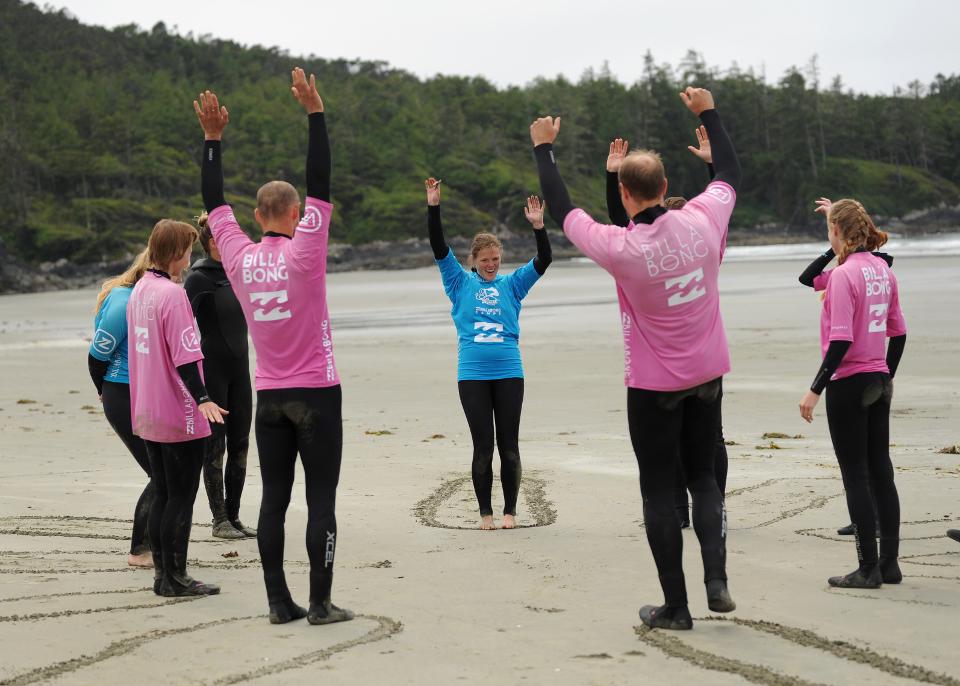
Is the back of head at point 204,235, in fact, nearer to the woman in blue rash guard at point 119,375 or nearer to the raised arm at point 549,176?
the woman in blue rash guard at point 119,375

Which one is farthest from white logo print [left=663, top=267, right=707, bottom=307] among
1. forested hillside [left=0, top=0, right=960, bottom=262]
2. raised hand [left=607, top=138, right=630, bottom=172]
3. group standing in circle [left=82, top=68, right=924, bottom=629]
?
forested hillside [left=0, top=0, right=960, bottom=262]

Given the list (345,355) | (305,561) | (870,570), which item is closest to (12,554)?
(305,561)

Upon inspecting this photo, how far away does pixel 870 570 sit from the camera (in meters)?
5.39

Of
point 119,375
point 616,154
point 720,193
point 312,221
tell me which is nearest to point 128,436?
point 119,375

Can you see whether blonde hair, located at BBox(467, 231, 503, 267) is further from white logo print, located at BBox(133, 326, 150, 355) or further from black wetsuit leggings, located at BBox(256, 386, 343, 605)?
black wetsuit leggings, located at BBox(256, 386, 343, 605)

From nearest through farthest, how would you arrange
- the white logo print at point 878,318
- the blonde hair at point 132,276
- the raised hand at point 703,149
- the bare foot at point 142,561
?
the white logo print at point 878,318, the raised hand at point 703,149, the blonde hair at point 132,276, the bare foot at point 142,561

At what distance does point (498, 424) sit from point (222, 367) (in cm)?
187

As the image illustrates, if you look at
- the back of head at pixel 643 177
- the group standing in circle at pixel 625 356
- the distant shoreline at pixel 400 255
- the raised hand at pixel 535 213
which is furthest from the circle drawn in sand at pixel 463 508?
the distant shoreline at pixel 400 255

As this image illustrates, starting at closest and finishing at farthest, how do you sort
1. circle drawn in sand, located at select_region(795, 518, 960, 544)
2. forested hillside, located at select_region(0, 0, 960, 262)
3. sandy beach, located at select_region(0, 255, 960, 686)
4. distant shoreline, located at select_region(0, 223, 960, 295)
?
sandy beach, located at select_region(0, 255, 960, 686)
circle drawn in sand, located at select_region(795, 518, 960, 544)
distant shoreline, located at select_region(0, 223, 960, 295)
forested hillside, located at select_region(0, 0, 960, 262)

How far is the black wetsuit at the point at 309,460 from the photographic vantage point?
4941 mm

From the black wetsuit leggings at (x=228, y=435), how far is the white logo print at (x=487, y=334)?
1546mm

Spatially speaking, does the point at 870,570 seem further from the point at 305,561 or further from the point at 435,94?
the point at 435,94

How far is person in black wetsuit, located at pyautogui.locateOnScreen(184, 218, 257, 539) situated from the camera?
7.18 meters

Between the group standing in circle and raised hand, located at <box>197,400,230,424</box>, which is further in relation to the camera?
raised hand, located at <box>197,400,230,424</box>
